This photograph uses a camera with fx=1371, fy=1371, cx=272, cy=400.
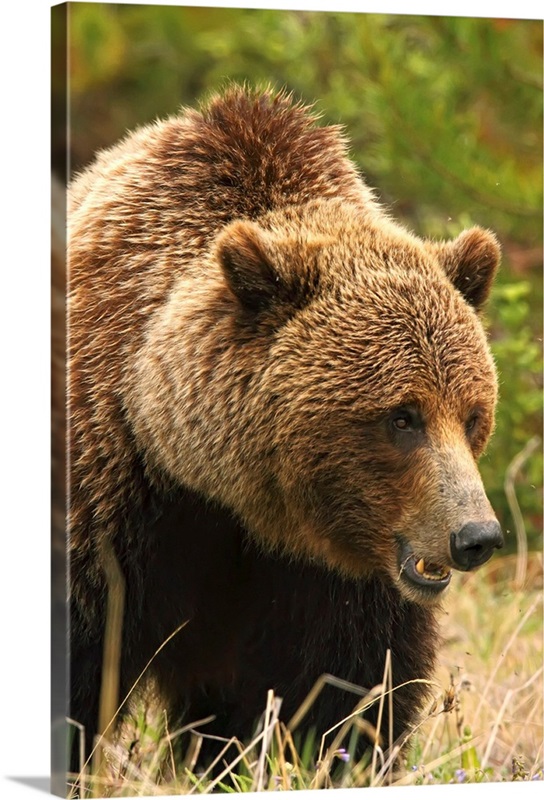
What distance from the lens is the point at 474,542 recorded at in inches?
194

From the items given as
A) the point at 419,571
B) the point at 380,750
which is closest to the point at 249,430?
the point at 419,571

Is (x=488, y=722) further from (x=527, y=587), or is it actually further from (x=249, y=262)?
(x=249, y=262)

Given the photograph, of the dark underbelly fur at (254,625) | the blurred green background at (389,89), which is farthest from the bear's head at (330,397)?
the blurred green background at (389,89)

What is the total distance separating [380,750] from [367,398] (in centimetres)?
156

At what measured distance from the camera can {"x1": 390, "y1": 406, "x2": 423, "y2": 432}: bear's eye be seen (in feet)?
17.0

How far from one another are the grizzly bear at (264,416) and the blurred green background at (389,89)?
0.42 m

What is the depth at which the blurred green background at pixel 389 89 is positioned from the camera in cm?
605

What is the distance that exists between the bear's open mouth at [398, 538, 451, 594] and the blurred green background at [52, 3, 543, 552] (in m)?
2.00

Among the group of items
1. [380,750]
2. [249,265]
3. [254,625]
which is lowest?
[380,750]

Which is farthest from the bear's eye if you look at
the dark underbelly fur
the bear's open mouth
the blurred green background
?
the blurred green background

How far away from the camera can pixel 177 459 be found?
544cm

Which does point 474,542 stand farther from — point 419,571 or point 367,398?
point 367,398

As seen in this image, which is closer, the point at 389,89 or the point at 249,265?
the point at 249,265

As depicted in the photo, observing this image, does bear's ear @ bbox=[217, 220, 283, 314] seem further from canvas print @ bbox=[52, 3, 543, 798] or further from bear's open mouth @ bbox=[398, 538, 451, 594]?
bear's open mouth @ bbox=[398, 538, 451, 594]
